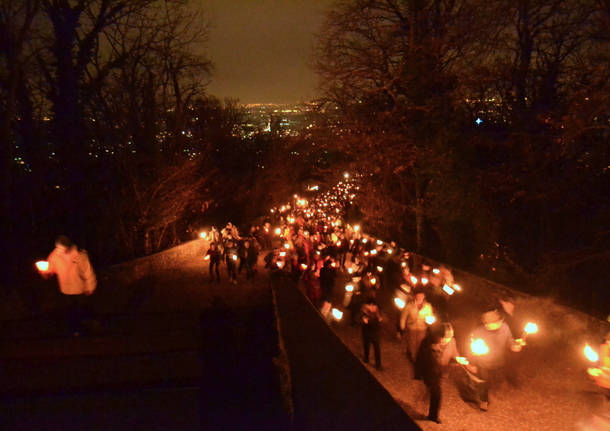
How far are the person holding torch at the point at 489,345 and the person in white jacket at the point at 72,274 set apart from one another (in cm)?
589

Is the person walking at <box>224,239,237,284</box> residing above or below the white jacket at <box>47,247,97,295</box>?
below

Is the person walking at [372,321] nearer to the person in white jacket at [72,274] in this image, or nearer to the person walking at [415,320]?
the person walking at [415,320]

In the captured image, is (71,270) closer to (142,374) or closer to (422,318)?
(142,374)

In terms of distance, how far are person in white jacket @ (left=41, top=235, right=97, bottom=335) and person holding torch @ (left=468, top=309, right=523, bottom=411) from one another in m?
5.89

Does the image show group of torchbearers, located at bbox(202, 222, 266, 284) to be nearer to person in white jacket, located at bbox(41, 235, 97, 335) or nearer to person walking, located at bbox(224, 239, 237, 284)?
person walking, located at bbox(224, 239, 237, 284)

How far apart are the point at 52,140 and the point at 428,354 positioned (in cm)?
1416

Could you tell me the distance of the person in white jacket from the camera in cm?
775

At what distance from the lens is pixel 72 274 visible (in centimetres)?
782

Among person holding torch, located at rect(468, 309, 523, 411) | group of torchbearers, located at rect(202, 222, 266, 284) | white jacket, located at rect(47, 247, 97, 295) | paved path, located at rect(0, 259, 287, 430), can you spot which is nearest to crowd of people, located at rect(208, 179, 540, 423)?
person holding torch, located at rect(468, 309, 523, 411)

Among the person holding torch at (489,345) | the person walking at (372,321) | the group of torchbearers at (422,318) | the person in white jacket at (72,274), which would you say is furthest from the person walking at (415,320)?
the person in white jacket at (72,274)

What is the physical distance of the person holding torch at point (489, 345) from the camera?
24.4ft

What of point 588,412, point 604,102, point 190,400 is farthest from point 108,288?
point 604,102

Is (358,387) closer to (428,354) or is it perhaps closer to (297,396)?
(297,396)

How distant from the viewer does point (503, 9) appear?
12.1m
